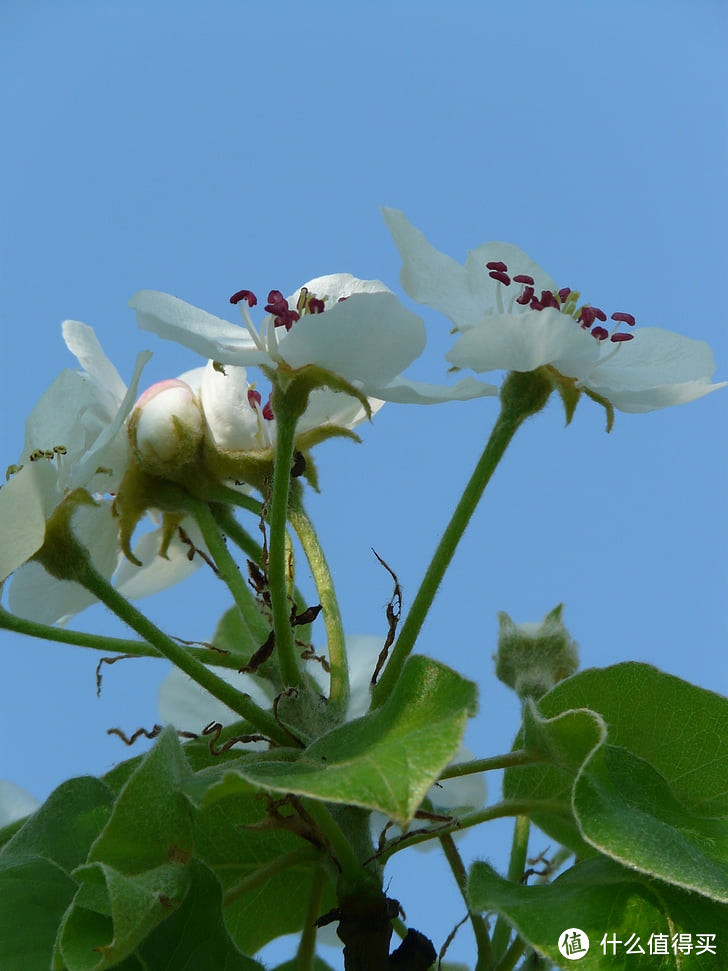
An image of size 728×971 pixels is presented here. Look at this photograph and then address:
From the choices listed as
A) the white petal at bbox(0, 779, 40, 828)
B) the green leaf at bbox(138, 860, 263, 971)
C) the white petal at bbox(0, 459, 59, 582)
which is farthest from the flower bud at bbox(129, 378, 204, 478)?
the green leaf at bbox(138, 860, 263, 971)

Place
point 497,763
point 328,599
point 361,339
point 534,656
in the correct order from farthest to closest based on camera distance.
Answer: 1. point 534,656
2. point 328,599
3. point 361,339
4. point 497,763

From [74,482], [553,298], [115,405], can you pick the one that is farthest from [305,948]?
[553,298]

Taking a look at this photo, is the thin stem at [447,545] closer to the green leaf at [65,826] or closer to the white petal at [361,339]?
the white petal at [361,339]

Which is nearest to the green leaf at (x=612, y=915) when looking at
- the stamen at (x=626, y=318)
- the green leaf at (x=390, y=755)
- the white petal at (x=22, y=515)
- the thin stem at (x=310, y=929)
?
the green leaf at (x=390, y=755)

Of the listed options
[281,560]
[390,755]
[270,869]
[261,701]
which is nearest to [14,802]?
[261,701]

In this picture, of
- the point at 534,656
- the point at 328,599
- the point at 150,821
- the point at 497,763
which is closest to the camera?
the point at 150,821

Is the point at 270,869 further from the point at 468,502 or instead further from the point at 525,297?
the point at 525,297
